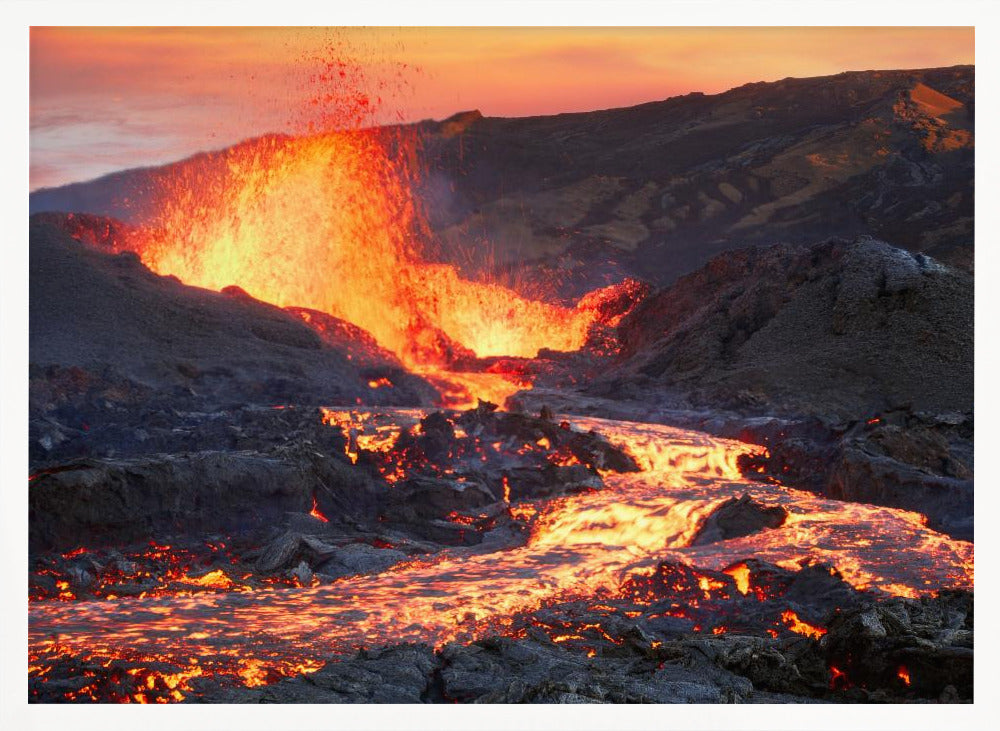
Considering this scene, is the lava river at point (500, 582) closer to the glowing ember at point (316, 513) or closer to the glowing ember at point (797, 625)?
the glowing ember at point (797, 625)

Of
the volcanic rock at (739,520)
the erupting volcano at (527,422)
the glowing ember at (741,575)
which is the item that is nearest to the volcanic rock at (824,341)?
the erupting volcano at (527,422)

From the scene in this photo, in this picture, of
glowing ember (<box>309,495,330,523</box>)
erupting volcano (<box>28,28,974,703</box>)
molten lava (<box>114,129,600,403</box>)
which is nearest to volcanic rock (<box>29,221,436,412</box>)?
erupting volcano (<box>28,28,974,703</box>)

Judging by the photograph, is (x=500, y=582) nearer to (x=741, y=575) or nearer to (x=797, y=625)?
(x=741, y=575)

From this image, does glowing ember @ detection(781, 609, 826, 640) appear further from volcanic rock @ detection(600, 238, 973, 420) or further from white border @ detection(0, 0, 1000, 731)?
volcanic rock @ detection(600, 238, 973, 420)

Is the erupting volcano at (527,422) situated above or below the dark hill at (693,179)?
below

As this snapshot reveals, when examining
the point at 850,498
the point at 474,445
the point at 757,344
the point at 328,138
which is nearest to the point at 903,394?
the point at 757,344
